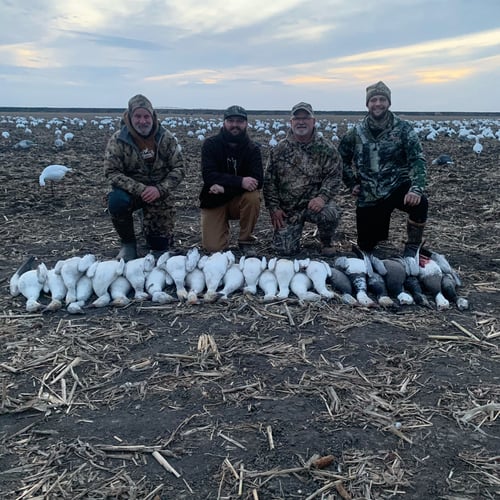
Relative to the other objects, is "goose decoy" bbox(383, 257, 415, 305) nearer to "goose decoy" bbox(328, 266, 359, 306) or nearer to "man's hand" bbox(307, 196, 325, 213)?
"goose decoy" bbox(328, 266, 359, 306)

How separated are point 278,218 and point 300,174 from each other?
57 centimetres

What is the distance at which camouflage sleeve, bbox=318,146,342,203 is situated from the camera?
5.73 m

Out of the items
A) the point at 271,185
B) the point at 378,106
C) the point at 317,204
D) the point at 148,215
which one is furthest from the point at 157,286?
the point at 378,106

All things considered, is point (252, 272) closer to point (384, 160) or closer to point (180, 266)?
point (180, 266)

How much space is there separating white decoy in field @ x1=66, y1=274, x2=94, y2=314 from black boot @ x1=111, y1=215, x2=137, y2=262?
0.78 metres

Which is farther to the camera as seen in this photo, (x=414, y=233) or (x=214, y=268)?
(x=414, y=233)

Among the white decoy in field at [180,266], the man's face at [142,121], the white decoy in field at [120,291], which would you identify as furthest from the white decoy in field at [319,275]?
the man's face at [142,121]

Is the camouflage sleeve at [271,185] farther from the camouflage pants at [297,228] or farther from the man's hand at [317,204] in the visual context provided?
the man's hand at [317,204]

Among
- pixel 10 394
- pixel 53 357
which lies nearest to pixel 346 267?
pixel 53 357

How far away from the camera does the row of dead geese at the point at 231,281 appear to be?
477cm

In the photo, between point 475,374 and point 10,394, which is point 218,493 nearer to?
point 10,394

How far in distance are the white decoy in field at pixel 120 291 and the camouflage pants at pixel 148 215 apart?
0.95 m

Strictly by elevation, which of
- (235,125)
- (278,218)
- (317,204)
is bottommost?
(278,218)

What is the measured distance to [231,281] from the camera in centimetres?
495
